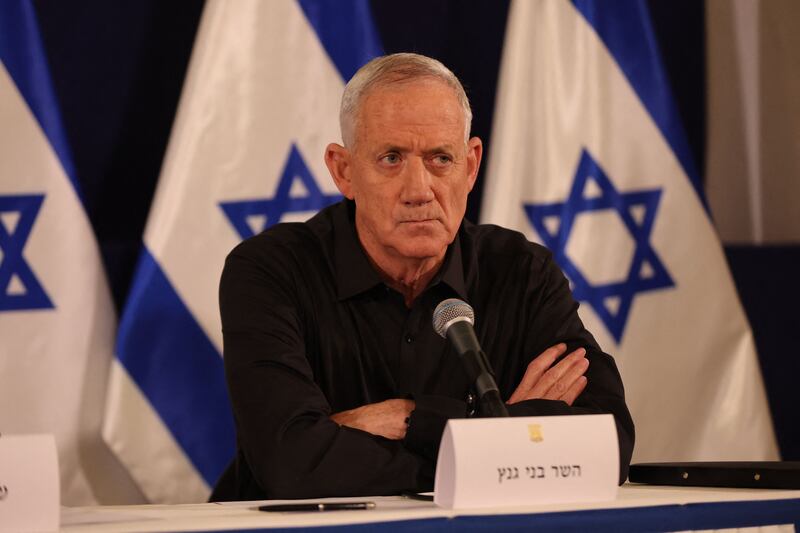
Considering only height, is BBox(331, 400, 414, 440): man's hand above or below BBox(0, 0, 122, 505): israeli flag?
below

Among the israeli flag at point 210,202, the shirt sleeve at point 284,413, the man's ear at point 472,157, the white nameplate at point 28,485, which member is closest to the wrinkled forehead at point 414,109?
the man's ear at point 472,157

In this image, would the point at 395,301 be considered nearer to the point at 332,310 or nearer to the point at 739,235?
the point at 332,310

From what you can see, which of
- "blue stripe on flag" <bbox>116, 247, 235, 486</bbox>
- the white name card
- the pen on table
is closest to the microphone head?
the white name card

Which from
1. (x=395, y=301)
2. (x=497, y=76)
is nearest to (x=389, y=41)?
(x=497, y=76)

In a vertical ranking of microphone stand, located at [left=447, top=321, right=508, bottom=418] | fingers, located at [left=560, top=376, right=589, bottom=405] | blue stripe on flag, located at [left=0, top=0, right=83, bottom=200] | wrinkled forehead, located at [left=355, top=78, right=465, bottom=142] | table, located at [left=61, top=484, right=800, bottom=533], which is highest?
blue stripe on flag, located at [left=0, top=0, right=83, bottom=200]

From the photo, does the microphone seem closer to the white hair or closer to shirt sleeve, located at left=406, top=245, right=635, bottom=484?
shirt sleeve, located at left=406, top=245, right=635, bottom=484

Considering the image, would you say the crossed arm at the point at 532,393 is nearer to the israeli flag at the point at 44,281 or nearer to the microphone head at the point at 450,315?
the microphone head at the point at 450,315

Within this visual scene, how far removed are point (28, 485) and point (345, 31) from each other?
8.38 feet

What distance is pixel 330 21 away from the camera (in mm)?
3967

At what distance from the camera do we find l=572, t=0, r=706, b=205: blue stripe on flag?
432cm

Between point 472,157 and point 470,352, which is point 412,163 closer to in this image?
point 472,157

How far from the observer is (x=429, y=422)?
2381 mm

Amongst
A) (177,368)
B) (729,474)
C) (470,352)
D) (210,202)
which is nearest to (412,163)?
(470,352)

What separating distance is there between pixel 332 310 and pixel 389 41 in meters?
1.91
